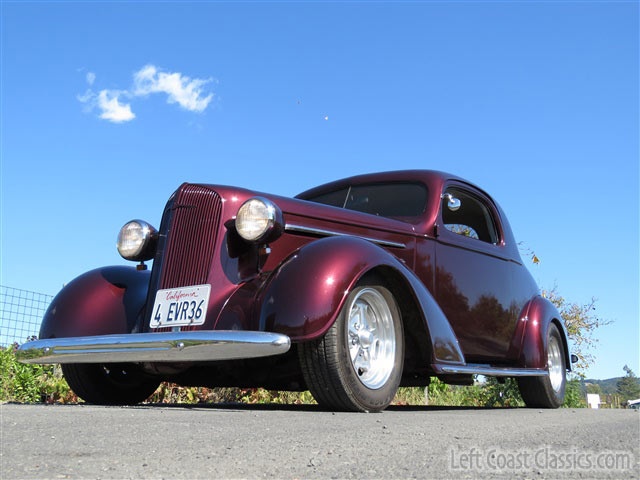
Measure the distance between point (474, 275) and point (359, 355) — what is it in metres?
2.10

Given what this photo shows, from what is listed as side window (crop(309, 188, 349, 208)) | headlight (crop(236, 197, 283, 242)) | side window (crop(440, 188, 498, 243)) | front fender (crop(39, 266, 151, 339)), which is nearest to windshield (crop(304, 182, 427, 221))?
side window (crop(309, 188, 349, 208))

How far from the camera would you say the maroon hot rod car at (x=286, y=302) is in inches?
139

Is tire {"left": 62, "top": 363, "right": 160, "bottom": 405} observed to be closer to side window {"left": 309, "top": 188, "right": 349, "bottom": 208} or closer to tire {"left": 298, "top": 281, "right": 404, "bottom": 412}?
tire {"left": 298, "top": 281, "right": 404, "bottom": 412}

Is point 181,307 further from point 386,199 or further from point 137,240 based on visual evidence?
point 386,199

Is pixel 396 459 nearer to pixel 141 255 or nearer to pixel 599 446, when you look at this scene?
pixel 599 446

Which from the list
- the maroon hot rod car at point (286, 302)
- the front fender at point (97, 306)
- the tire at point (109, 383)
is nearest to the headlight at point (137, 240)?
the maroon hot rod car at point (286, 302)

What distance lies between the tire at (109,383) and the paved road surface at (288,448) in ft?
6.22

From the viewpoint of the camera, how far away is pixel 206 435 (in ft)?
7.44

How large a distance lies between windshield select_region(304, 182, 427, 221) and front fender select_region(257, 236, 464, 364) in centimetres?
146

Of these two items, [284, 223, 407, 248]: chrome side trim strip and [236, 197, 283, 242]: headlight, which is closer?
[236, 197, 283, 242]: headlight

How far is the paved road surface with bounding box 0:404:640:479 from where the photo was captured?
169cm

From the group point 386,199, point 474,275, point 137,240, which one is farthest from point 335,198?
point 137,240

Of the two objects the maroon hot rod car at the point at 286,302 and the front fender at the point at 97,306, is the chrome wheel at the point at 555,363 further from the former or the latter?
the front fender at the point at 97,306

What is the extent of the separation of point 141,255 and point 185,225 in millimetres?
652
